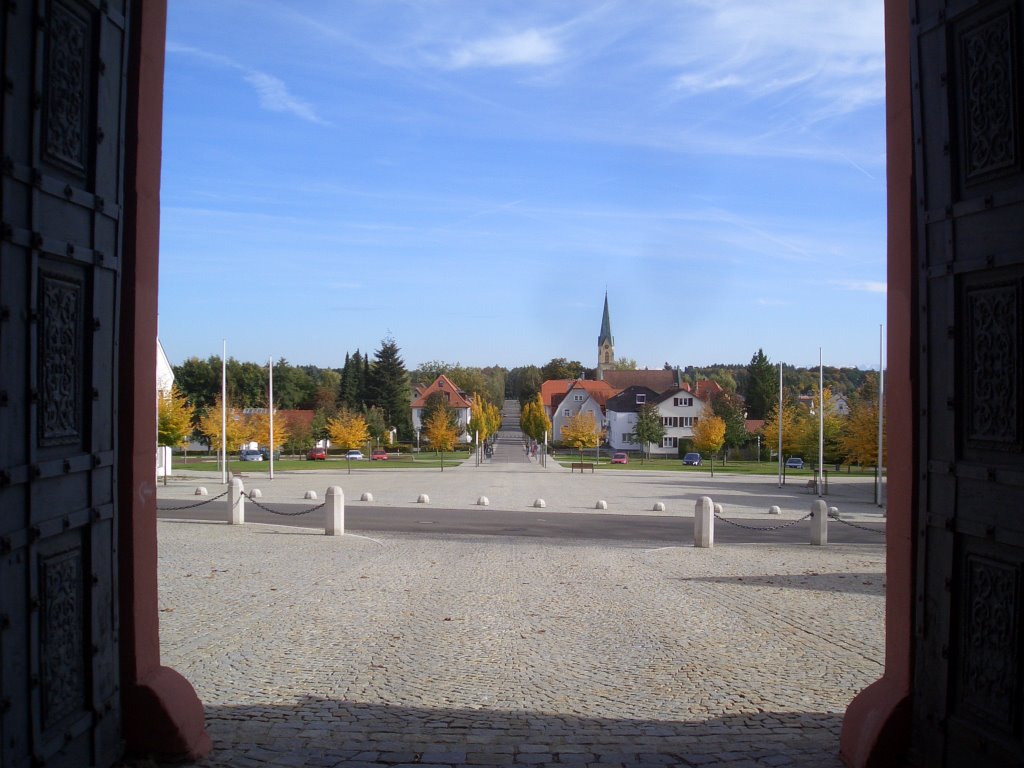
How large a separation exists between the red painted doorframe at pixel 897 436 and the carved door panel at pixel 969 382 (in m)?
0.12

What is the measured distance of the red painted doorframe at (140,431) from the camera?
5117mm

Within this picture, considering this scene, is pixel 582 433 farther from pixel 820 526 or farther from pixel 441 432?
pixel 820 526

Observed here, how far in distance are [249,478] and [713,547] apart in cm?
3302

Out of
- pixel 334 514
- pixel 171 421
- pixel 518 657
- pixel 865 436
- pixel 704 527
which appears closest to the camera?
pixel 518 657

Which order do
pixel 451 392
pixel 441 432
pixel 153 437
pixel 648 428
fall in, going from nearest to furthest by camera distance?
1. pixel 153 437
2. pixel 441 432
3. pixel 648 428
4. pixel 451 392

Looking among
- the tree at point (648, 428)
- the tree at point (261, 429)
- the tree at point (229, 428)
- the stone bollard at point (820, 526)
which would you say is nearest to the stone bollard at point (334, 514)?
the stone bollard at point (820, 526)

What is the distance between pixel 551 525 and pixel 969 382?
2158cm

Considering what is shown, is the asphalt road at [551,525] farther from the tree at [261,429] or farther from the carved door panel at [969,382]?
the tree at [261,429]

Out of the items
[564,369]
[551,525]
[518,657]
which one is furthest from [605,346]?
[518,657]

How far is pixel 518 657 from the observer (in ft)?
28.9

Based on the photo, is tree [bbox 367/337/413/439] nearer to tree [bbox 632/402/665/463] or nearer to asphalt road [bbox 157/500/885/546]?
tree [bbox 632/402/665/463]

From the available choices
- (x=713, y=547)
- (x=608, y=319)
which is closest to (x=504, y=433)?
(x=608, y=319)

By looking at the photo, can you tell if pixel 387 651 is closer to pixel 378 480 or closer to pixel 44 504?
pixel 44 504

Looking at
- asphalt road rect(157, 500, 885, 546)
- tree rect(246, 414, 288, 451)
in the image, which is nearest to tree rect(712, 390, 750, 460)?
tree rect(246, 414, 288, 451)
